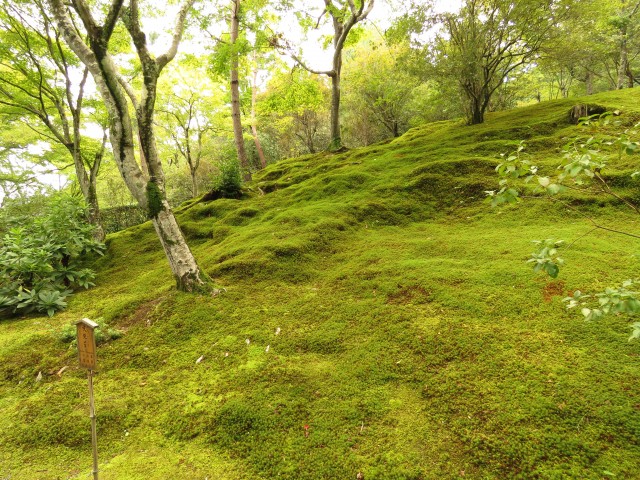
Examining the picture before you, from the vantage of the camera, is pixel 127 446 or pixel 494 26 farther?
pixel 494 26

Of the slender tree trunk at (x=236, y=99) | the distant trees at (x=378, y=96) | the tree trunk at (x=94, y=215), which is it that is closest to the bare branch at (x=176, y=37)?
the tree trunk at (x=94, y=215)

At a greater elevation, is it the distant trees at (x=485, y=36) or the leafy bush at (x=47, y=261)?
the distant trees at (x=485, y=36)

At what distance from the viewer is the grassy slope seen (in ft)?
7.26

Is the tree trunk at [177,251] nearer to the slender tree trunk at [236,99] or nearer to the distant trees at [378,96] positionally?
the slender tree trunk at [236,99]

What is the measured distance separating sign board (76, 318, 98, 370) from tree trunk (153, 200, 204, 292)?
2.42 m

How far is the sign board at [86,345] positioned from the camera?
230 cm

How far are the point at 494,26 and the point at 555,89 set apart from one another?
24728 millimetres

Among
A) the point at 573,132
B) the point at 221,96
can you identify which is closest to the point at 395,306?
the point at 573,132

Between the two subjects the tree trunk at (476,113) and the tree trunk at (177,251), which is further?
the tree trunk at (476,113)

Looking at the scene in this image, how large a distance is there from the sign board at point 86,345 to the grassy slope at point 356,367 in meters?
0.88

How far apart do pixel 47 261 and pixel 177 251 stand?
12.9ft

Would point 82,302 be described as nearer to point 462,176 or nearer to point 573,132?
point 462,176

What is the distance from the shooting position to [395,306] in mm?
3941

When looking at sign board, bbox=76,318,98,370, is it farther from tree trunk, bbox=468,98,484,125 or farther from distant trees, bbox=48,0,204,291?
tree trunk, bbox=468,98,484,125
